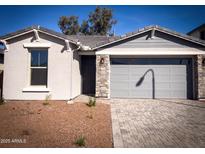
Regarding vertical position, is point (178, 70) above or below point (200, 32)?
below

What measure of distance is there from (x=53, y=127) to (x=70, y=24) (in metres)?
29.9

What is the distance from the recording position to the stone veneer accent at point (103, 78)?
9.98 meters

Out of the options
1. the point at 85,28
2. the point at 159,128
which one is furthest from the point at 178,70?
the point at 85,28

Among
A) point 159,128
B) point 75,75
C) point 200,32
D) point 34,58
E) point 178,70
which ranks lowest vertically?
point 159,128

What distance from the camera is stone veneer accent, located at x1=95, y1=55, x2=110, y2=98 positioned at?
9977 mm

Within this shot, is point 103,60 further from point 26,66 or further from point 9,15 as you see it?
point 9,15

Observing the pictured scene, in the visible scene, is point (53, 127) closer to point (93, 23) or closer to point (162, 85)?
point (162, 85)

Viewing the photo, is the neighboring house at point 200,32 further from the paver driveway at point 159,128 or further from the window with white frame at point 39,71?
the window with white frame at point 39,71

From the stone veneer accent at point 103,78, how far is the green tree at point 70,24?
23473mm

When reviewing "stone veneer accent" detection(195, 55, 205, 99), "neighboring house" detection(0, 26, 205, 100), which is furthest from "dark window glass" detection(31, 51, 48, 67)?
"stone veneer accent" detection(195, 55, 205, 99)

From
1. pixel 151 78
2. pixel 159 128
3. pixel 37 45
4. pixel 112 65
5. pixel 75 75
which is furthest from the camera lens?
pixel 112 65

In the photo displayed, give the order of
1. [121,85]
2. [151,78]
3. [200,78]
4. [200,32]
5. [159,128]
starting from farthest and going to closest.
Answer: [200,32], [121,85], [151,78], [200,78], [159,128]

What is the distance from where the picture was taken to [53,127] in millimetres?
4844

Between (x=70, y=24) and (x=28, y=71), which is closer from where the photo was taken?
(x=28, y=71)
